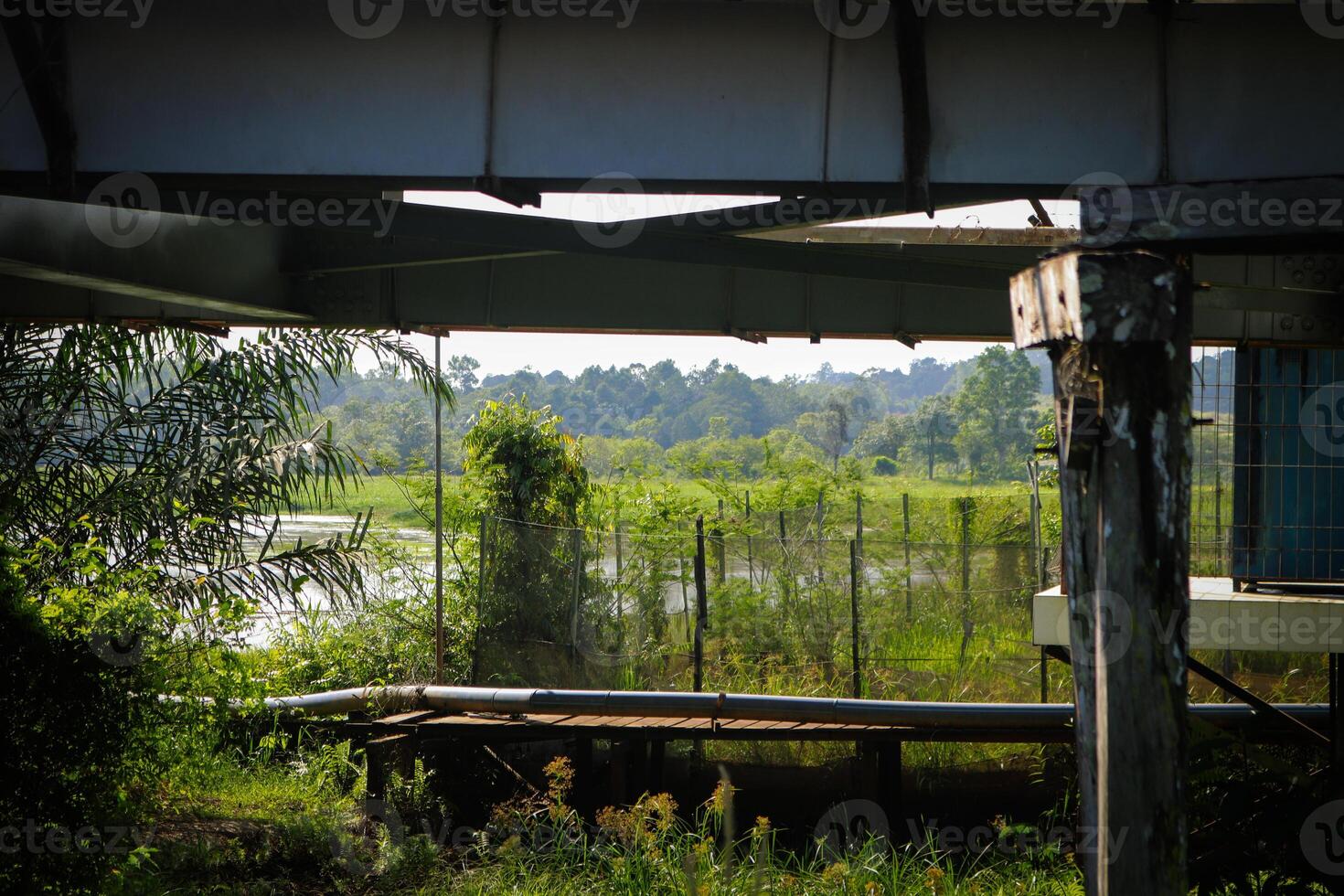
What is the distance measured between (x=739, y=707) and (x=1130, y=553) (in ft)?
21.3

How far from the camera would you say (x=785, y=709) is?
9680 millimetres

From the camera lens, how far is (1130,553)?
12.2 feet

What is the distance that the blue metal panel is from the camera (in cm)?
927

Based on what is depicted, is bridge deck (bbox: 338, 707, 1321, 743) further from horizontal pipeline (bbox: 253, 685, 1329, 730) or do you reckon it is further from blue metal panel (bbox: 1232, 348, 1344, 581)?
blue metal panel (bbox: 1232, 348, 1344, 581)

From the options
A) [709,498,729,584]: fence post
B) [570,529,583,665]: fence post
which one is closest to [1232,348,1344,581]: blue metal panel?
[709,498,729,584]: fence post

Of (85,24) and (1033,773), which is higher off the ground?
(85,24)

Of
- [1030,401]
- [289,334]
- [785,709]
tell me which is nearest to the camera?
[785,709]

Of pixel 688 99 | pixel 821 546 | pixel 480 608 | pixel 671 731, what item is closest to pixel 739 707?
pixel 671 731

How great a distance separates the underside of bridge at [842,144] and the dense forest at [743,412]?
65.9 m

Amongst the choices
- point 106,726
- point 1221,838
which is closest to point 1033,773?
point 1221,838

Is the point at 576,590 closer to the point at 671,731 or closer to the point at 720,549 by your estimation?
the point at 720,549

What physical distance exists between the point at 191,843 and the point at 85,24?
216 inches

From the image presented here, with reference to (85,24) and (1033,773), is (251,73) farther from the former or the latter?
(1033,773)

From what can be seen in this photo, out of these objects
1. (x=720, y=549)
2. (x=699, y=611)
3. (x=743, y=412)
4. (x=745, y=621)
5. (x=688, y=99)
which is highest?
(x=743, y=412)
